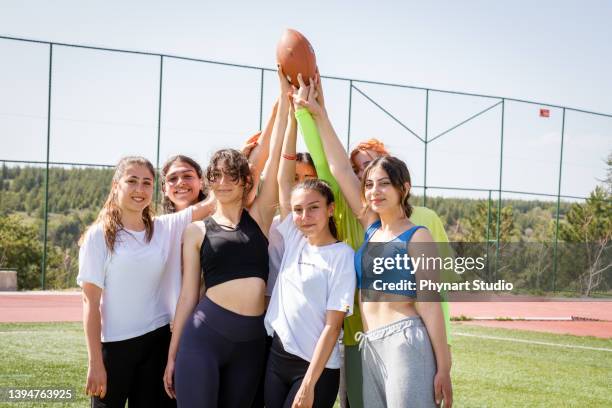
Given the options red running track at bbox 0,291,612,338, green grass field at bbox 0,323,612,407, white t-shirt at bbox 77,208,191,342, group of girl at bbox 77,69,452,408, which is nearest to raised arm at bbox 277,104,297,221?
group of girl at bbox 77,69,452,408

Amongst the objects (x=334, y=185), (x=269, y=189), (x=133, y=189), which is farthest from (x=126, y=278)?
(x=334, y=185)

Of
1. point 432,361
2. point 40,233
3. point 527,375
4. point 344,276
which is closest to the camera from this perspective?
point 432,361

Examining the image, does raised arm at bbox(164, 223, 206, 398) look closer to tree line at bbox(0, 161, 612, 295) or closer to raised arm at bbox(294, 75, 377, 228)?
raised arm at bbox(294, 75, 377, 228)

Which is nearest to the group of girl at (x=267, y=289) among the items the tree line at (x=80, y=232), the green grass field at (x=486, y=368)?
the green grass field at (x=486, y=368)

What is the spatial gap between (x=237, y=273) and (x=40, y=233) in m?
24.6

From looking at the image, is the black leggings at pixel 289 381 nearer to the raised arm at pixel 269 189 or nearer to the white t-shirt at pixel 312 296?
the white t-shirt at pixel 312 296

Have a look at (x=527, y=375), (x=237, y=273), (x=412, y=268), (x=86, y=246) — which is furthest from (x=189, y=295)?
(x=527, y=375)

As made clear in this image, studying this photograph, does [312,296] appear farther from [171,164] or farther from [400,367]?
[171,164]

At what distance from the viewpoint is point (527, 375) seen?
23.3ft

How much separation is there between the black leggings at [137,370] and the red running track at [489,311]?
7.86 m

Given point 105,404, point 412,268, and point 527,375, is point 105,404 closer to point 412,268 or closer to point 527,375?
point 412,268

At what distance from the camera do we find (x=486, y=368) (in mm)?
7383

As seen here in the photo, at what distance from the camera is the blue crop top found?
2645 millimetres

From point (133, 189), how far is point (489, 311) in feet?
42.4
